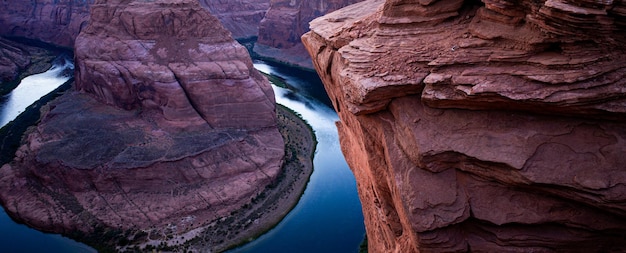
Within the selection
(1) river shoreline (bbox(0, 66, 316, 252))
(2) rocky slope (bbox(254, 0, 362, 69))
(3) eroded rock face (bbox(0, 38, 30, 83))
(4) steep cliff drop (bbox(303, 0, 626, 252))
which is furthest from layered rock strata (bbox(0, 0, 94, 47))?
(4) steep cliff drop (bbox(303, 0, 626, 252))

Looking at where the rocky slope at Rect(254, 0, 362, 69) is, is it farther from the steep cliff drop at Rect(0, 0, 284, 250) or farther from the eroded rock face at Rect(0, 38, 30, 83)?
the eroded rock face at Rect(0, 38, 30, 83)

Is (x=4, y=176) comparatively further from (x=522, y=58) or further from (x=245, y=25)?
(x=245, y=25)

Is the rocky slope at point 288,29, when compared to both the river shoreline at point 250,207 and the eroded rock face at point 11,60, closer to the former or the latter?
the river shoreline at point 250,207

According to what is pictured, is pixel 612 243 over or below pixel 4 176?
over

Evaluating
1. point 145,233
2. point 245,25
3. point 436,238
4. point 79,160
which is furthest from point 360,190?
→ point 245,25

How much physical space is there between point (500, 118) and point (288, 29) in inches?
2627

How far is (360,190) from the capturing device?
16219 mm

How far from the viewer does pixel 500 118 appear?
8.69m

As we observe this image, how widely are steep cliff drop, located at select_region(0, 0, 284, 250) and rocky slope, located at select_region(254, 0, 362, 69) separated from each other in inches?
1316

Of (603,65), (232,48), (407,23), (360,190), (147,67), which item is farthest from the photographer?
(232,48)

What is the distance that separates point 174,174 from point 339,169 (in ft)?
44.7

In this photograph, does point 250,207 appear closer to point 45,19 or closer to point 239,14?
point 239,14

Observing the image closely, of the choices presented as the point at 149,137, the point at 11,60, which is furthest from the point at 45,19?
the point at 149,137

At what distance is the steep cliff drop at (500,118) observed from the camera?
291 inches
